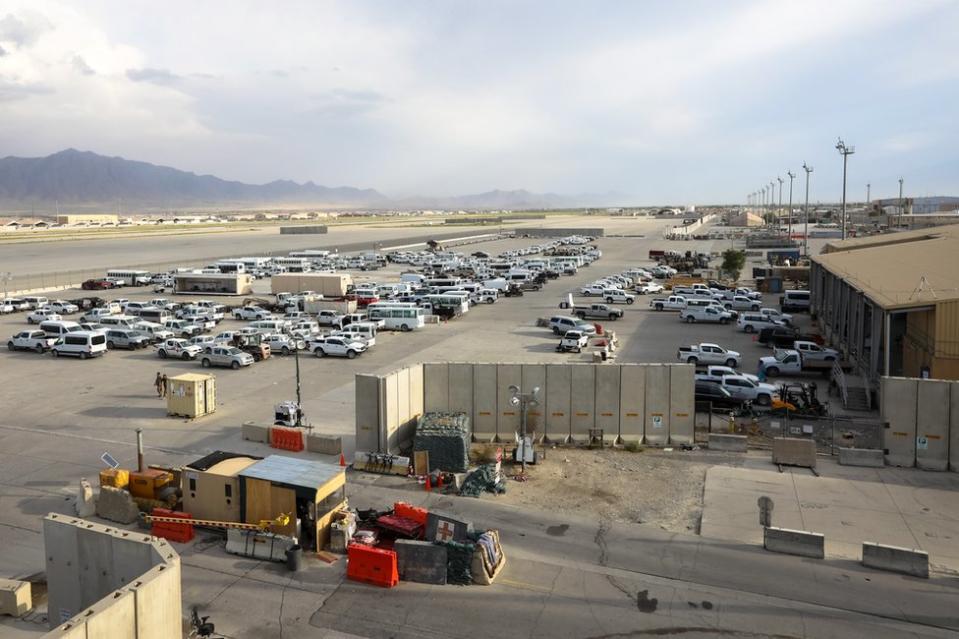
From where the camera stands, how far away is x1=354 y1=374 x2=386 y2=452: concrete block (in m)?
21.9

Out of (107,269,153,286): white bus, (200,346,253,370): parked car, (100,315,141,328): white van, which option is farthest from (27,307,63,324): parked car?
(107,269,153,286): white bus

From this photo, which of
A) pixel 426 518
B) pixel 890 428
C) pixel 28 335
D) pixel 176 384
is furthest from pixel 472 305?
pixel 426 518

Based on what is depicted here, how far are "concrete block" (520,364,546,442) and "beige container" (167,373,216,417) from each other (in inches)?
457

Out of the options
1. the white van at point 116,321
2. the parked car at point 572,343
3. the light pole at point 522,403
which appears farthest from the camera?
the white van at point 116,321

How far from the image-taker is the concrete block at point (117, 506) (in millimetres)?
17781

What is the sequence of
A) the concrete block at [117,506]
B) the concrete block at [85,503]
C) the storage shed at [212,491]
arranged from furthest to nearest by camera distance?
the concrete block at [85,503]
the concrete block at [117,506]
the storage shed at [212,491]

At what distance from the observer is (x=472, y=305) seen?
5775cm

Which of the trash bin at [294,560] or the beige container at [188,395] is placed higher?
the beige container at [188,395]

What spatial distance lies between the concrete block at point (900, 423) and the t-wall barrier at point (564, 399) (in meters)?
5.32

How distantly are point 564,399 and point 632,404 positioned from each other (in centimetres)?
209

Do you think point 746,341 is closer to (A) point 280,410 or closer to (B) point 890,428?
(B) point 890,428

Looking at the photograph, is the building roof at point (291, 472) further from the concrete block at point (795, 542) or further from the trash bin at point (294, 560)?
the concrete block at point (795, 542)

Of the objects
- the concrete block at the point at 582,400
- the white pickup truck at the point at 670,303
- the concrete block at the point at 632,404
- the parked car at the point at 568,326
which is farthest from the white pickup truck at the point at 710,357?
the white pickup truck at the point at 670,303

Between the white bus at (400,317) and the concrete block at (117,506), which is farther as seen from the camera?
the white bus at (400,317)
